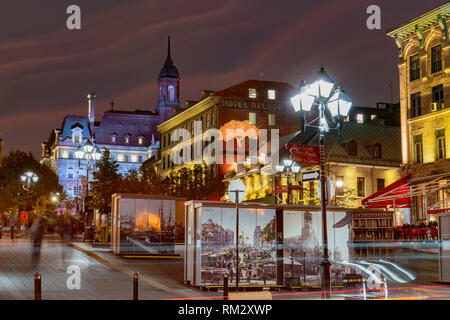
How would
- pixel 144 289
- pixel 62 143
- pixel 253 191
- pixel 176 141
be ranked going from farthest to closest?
pixel 62 143 < pixel 176 141 < pixel 253 191 < pixel 144 289

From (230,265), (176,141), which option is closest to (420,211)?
(230,265)

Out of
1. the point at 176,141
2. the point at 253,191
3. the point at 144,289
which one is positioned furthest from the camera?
the point at 176,141

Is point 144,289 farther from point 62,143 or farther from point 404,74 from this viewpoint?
point 62,143

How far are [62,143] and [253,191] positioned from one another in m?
88.8

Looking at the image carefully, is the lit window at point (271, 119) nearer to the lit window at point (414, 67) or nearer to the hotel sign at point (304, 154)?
the lit window at point (414, 67)

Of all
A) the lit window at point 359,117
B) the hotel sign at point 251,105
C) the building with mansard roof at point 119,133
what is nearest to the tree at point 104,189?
the hotel sign at point 251,105

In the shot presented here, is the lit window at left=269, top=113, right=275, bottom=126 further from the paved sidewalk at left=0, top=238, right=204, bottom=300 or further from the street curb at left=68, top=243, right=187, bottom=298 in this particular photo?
the paved sidewalk at left=0, top=238, right=204, bottom=300

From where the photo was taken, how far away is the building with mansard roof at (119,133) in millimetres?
137750

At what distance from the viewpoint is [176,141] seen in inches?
3339

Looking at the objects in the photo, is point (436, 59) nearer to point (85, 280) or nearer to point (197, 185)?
point (85, 280)

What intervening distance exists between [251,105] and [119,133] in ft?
247

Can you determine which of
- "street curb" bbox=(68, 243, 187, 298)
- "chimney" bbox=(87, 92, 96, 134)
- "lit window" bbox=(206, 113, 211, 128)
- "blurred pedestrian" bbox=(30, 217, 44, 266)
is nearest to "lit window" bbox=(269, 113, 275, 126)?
"lit window" bbox=(206, 113, 211, 128)

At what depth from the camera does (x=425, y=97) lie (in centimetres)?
4125

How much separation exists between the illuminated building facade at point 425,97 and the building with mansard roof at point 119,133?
318ft
